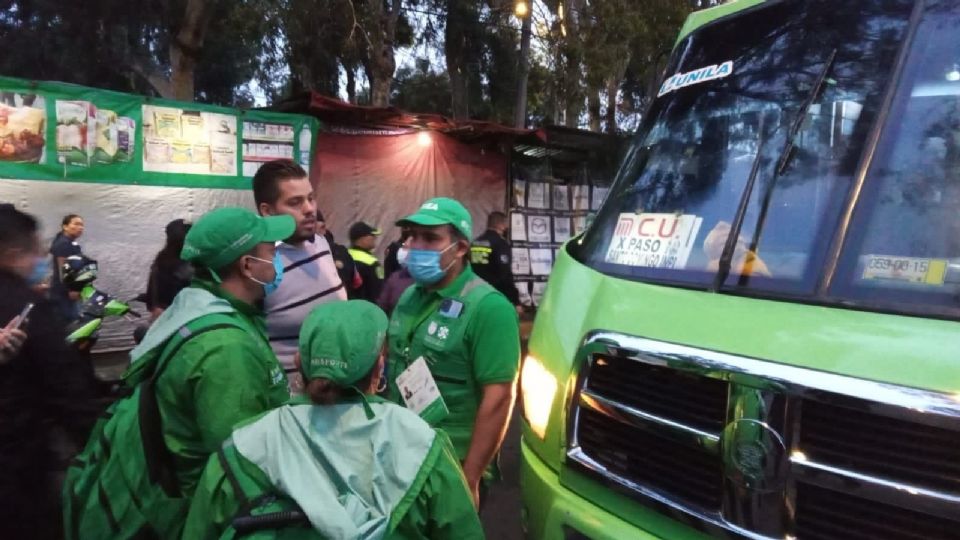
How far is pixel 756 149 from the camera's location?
235cm

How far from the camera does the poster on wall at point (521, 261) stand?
38.8ft

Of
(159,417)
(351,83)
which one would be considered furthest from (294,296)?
(351,83)

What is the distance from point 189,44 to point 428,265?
9.68 meters

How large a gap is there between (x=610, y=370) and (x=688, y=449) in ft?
1.04

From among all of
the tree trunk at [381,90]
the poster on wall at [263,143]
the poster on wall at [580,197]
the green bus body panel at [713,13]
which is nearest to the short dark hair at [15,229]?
the green bus body panel at [713,13]

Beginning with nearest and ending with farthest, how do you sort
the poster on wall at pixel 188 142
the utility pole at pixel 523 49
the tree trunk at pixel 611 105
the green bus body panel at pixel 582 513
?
the green bus body panel at pixel 582 513
the poster on wall at pixel 188 142
the utility pole at pixel 523 49
the tree trunk at pixel 611 105

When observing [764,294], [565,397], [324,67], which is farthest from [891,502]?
[324,67]

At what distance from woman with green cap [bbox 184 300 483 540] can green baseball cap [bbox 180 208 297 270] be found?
674mm

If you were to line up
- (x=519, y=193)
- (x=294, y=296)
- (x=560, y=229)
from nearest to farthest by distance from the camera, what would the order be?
(x=294, y=296) → (x=519, y=193) → (x=560, y=229)

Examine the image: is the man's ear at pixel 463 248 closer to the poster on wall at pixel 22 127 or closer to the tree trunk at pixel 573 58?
the poster on wall at pixel 22 127

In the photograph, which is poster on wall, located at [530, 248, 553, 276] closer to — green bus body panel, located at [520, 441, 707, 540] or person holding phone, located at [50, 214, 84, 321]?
person holding phone, located at [50, 214, 84, 321]

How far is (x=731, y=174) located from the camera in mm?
2398

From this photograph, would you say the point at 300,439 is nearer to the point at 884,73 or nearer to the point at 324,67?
the point at 884,73

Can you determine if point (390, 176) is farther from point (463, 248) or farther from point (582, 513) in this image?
point (582, 513)
